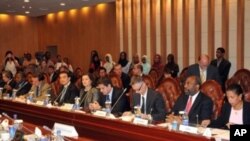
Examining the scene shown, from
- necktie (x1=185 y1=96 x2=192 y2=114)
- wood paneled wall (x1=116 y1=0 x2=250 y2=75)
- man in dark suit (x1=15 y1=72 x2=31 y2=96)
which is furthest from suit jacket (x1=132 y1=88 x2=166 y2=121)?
wood paneled wall (x1=116 y1=0 x2=250 y2=75)

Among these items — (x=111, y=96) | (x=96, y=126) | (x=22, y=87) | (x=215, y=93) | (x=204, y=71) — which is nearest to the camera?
(x=96, y=126)

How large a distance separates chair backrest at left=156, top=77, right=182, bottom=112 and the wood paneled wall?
3869 mm

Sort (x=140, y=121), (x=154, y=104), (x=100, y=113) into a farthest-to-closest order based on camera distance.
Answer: (x=154, y=104) < (x=100, y=113) < (x=140, y=121)

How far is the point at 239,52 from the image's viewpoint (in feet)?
27.3

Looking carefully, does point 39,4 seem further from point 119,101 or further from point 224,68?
point 119,101

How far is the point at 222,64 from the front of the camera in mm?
7977

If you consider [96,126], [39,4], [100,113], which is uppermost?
[39,4]

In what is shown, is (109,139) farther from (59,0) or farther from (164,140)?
(59,0)

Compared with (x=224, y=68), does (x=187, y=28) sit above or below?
above

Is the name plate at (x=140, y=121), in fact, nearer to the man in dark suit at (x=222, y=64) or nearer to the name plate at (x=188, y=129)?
the name plate at (x=188, y=129)

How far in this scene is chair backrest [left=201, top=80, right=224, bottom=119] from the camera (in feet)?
13.6

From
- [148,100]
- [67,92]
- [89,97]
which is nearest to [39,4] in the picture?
[67,92]

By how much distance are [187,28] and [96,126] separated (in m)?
6.35

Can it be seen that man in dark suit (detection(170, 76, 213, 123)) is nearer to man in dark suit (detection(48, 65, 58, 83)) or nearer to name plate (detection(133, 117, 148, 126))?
name plate (detection(133, 117, 148, 126))
